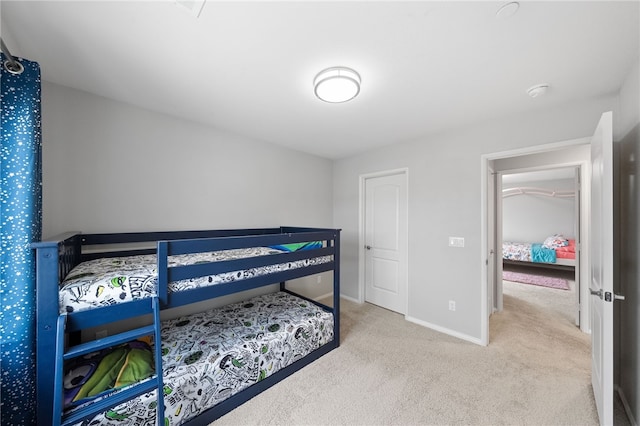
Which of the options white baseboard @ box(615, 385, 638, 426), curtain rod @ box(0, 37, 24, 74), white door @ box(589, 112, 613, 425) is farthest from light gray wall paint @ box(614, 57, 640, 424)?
curtain rod @ box(0, 37, 24, 74)

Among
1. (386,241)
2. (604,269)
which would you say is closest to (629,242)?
(604,269)

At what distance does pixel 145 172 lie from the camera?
2.21 metres

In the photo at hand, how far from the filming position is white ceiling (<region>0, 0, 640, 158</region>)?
116 cm

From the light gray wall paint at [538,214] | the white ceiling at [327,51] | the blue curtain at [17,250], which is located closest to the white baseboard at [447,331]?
the white ceiling at [327,51]

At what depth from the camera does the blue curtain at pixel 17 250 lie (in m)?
1.13

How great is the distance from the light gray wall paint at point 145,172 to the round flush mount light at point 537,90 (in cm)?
268

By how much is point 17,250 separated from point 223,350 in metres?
1.29

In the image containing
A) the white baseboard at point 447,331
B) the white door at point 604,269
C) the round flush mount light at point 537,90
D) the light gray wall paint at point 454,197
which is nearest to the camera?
the white door at point 604,269

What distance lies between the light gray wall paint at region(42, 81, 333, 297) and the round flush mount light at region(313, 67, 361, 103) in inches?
60.7

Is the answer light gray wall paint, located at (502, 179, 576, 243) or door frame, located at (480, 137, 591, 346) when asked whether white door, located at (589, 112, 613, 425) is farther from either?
light gray wall paint, located at (502, 179, 576, 243)

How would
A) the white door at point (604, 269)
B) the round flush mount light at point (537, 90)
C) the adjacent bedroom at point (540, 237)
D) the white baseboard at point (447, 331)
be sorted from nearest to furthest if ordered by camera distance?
1. the white door at point (604, 269)
2. the round flush mount light at point (537, 90)
3. the white baseboard at point (447, 331)
4. the adjacent bedroom at point (540, 237)

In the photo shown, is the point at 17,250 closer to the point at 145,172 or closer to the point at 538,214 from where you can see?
the point at 145,172

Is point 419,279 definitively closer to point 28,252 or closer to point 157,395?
point 157,395

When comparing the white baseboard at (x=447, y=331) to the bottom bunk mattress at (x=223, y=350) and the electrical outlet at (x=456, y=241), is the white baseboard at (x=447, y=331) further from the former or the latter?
the bottom bunk mattress at (x=223, y=350)
